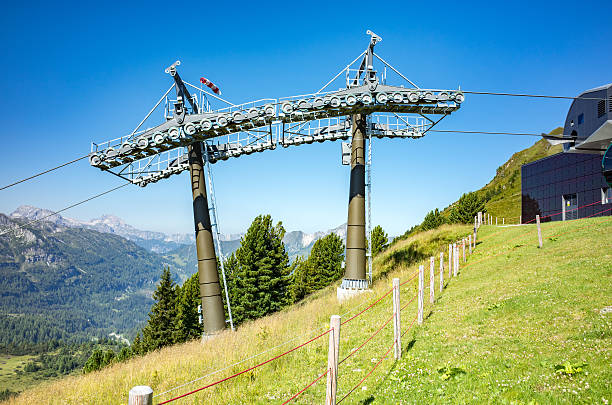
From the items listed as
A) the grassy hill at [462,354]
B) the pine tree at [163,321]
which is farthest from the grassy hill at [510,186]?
the grassy hill at [462,354]

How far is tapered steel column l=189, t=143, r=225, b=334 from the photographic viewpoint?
68.3 ft

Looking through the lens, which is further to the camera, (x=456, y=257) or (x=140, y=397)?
(x=456, y=257)

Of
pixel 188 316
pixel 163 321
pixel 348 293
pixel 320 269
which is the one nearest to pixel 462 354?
pixel 348 293

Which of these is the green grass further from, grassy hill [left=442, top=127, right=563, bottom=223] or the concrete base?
grassy hill [left=442, top=127, right=563, bottom=223]

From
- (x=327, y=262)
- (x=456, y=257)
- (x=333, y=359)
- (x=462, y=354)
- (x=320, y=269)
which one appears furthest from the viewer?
(x=327, y=262)

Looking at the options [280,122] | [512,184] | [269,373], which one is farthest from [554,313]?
[512,184]

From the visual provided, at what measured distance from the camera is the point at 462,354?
8.77 meters

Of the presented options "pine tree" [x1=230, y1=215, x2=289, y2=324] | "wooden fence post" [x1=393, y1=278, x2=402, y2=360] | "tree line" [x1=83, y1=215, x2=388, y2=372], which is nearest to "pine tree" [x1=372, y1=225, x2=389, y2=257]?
"tree line" [x1=83, y1=215, x2=388, y2=372]

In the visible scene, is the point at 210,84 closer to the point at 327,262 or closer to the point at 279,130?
the point at 279,130

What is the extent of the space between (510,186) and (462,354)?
129040 millimetres

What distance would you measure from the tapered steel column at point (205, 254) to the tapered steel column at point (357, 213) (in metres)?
7.08

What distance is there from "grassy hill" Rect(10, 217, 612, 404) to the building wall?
3334cm

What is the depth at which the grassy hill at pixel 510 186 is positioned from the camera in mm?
101812

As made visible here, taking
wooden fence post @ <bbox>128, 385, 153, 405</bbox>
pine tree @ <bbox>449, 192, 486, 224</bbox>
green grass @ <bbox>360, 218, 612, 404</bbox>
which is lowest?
green grass @ <bbox>360, 218, 612, 404</bbox>
